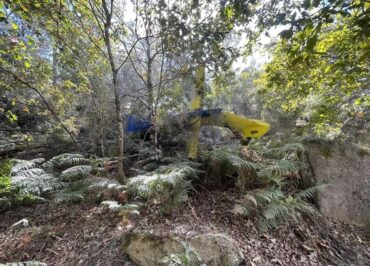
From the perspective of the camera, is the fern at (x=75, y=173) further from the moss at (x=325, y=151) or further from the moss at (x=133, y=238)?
the moss at (x=325, y=151)

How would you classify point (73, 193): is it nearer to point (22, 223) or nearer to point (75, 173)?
point (75, 173)

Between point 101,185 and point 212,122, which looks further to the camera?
point 212,122

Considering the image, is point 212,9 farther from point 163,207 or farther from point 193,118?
point 163,207

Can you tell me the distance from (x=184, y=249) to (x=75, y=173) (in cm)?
265

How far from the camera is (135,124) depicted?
249 inches

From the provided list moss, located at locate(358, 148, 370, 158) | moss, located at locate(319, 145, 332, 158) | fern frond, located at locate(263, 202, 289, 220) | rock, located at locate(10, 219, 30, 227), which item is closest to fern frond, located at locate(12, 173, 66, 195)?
rock, located at locate(10, 219, 30, 227)

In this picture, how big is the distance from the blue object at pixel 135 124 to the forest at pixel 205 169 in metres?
0.46

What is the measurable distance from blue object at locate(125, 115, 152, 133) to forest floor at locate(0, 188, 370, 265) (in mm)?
2900

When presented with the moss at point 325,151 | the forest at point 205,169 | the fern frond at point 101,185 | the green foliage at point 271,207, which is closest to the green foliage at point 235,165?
the forest at point 205,169

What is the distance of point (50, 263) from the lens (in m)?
2.55

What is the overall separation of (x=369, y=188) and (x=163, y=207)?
11.3 ft

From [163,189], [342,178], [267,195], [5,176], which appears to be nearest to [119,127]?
[163,189]

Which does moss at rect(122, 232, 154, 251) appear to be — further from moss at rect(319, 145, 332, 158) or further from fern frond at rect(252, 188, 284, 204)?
moss at rect(319, 145, 332, 158)

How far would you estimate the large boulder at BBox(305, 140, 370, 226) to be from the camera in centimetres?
376
